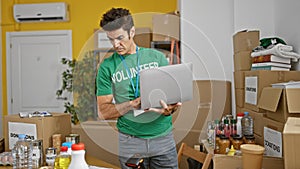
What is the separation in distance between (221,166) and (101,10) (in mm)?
3472

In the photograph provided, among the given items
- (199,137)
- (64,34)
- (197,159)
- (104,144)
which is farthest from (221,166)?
(64,34)

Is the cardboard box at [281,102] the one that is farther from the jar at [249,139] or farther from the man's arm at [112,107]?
the man's arm at [112,107]

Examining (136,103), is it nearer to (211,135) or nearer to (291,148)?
(291,148)

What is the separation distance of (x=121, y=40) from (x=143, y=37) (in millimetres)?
1933

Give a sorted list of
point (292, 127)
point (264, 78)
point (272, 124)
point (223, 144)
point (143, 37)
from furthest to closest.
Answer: point (143, 37) < point (223, 144) < point (264, 78) < point (272, 124) < point (292, 127)

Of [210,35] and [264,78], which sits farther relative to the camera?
[210,35]

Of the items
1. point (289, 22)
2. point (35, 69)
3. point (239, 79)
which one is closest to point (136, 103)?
point (239, 79)

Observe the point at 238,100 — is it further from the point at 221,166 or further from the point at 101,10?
the point at 101,10

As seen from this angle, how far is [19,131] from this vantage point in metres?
1.74

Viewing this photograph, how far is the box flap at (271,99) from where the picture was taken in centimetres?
156

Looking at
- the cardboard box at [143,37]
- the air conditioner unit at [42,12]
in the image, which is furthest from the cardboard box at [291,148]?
the air conditioner unit at [42,12]

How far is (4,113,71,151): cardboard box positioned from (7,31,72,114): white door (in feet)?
8.98

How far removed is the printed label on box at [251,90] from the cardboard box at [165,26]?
112cm

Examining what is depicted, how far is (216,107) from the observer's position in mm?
2660
